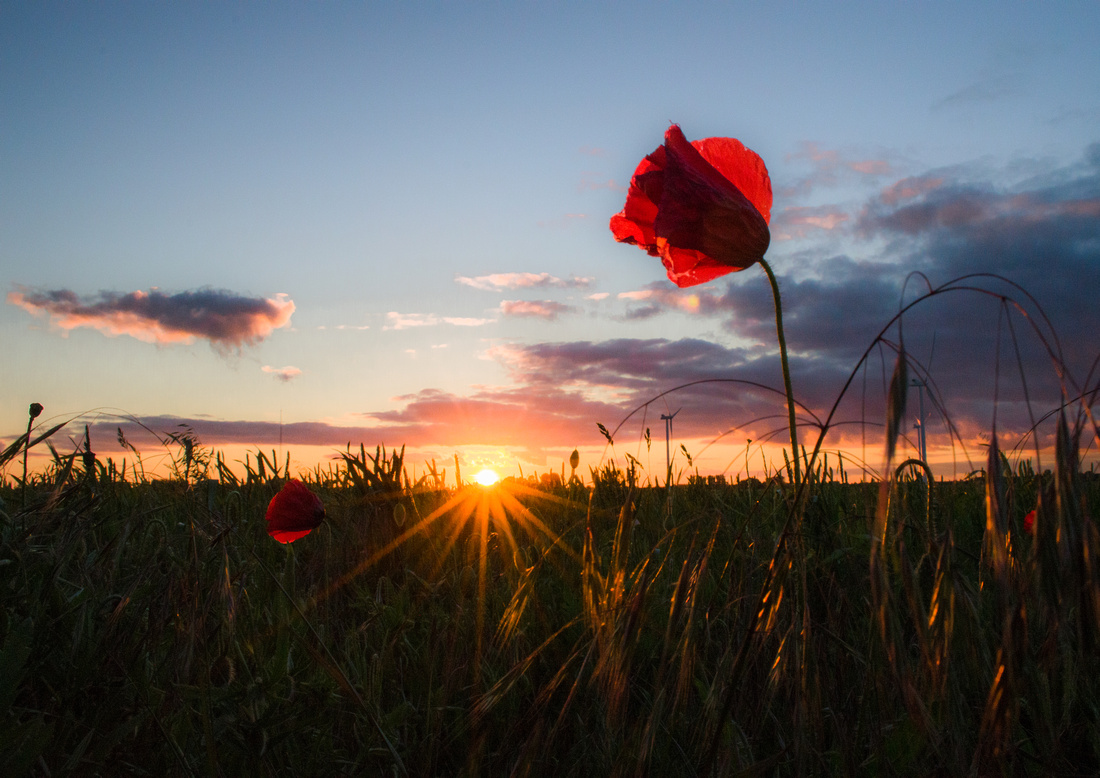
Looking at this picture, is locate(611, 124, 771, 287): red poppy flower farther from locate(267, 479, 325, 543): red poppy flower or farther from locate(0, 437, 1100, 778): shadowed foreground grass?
locate(267, 479, 325, 543): red poppy flower

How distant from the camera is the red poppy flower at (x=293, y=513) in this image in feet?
7.99

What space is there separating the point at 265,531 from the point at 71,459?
6.14 feet

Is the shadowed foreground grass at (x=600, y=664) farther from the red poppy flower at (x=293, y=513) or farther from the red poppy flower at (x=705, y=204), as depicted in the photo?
the red poppy flower at (x=705, y=204)

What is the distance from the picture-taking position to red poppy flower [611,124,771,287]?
4.43ft

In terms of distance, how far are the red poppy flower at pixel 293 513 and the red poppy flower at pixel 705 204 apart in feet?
5.40

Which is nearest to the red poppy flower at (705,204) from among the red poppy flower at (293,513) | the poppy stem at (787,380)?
the poppy stem at (787,380)

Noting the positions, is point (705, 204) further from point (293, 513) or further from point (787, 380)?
point (293, 513)

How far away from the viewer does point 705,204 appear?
4.47 feet

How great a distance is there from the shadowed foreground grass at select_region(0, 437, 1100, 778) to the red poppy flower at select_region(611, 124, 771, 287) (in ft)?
1.67

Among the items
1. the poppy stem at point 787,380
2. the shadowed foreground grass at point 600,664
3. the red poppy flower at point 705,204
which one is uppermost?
the red poppy flower at point 705,204

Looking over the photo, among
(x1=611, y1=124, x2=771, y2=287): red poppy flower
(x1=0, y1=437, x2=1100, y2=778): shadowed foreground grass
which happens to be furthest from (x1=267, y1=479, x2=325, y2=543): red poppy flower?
(x1=611, y1=124, x2=771, y2=287): red poppy flower

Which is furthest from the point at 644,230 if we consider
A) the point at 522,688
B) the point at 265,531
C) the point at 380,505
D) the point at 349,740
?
the point at 265,531

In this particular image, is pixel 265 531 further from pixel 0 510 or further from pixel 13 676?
pixel 13 676

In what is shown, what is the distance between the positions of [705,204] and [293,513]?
6.11 feet
